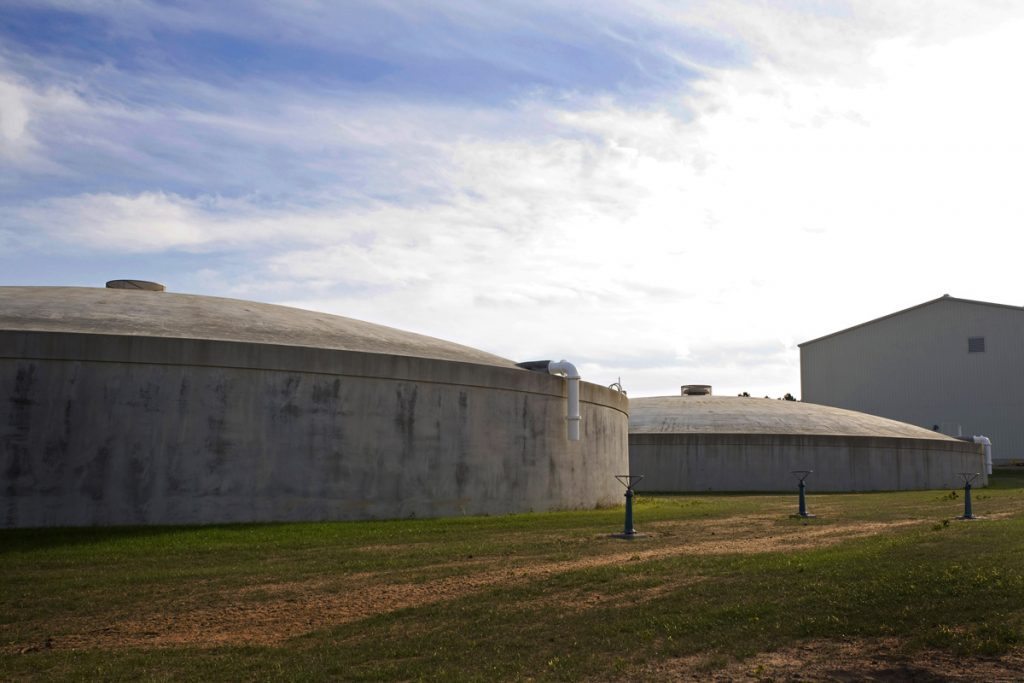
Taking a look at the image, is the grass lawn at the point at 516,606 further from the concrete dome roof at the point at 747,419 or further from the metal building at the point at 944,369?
the metal building at the point at 944,369

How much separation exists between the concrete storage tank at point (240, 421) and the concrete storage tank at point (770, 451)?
20339mm

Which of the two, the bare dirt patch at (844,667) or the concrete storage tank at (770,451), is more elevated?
the concrete storage tank at (770,451)

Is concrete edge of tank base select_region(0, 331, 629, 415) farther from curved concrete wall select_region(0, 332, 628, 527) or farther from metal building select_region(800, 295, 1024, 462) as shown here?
metal building select_region(800, 295, 1024, 462)

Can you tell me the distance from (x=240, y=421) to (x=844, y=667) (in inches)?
608

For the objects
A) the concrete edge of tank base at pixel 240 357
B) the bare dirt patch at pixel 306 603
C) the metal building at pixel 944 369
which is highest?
the metal building at pixel 944 369

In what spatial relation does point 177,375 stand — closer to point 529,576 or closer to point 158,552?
point 158,552

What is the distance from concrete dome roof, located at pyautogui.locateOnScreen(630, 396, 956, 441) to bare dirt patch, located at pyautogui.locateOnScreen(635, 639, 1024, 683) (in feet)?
125

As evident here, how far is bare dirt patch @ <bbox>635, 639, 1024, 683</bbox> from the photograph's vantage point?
927cm

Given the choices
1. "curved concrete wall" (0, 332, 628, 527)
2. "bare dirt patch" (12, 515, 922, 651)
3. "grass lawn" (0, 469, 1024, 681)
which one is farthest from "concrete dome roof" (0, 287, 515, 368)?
"bare dirt patch" (12, 515, 922, 651)

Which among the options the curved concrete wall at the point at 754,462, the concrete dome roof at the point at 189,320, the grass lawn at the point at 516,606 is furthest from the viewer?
the curved concrete wall at the point at 754,462

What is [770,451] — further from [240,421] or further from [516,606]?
[516,606]

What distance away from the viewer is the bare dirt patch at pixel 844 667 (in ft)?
30.4

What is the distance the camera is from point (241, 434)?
21781 millimetres

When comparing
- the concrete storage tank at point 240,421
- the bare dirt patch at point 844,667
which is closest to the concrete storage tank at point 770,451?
the concrete storage tank at point 240,421
